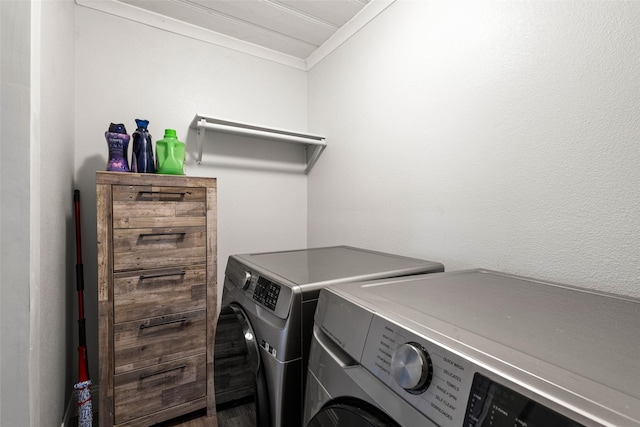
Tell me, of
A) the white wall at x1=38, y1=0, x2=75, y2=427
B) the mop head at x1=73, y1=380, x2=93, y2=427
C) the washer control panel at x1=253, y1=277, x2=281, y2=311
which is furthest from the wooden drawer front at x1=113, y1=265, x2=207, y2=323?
the washer control panel at x1=253, y1=277, x2=281, y2=311

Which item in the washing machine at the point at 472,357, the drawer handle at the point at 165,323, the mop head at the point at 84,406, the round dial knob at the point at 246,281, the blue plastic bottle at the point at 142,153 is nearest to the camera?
the washing machine at the point at 472,357

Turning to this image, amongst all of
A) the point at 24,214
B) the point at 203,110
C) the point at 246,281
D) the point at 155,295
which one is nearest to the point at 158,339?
the point at 155,295

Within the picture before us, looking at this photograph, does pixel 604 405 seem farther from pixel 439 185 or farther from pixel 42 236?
pixel 42 236

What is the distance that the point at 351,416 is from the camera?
0.53 metres

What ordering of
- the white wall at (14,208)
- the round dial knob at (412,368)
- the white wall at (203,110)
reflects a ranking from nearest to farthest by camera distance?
the round dial knob at (412,368) < the white wall at (14,208) < the white wall at (203,110)

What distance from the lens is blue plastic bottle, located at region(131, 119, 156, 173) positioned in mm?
1592

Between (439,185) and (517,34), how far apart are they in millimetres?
605

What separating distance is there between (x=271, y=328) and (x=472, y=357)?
58 centimetres

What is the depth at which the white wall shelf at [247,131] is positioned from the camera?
6.01 ft

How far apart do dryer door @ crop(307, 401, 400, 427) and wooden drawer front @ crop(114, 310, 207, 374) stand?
1.17 metres

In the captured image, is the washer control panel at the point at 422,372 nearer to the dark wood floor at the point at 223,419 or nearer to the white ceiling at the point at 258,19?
the dark wood floor at the point at 223,419

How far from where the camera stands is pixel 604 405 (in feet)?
0.96

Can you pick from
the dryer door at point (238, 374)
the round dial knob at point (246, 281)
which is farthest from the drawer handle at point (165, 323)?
the round dial knob at point (246, 281)

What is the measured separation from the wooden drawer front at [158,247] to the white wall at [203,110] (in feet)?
1.50
